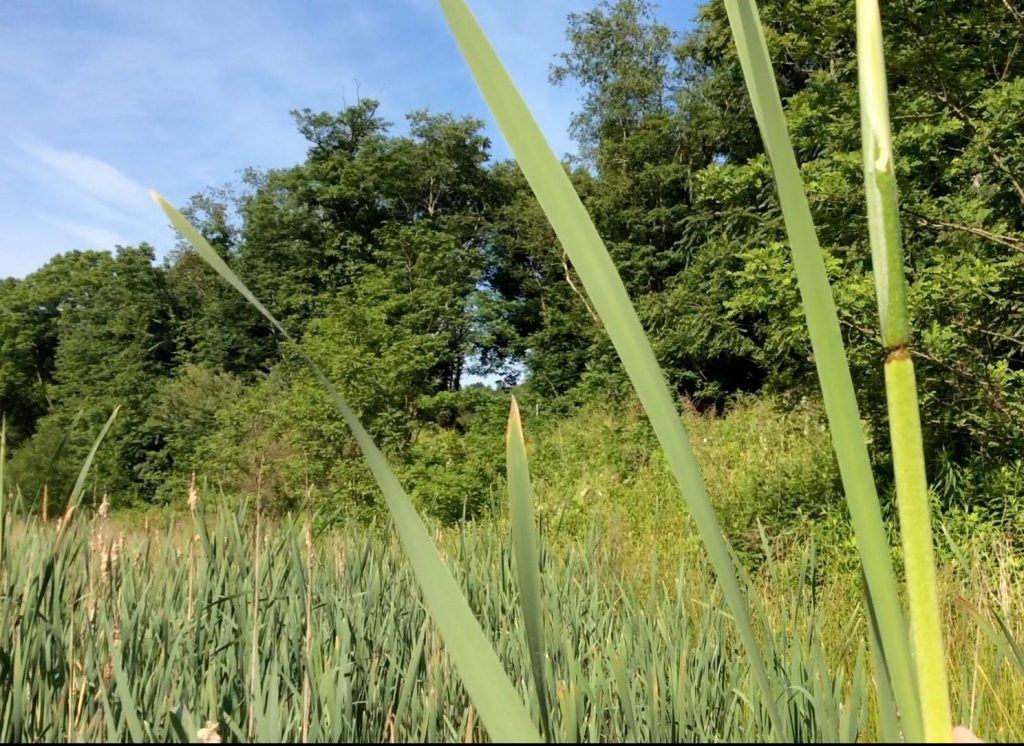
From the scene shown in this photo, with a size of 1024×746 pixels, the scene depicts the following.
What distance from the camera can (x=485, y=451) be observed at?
24.3 ft

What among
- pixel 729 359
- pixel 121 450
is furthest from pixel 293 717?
pixel 121 450

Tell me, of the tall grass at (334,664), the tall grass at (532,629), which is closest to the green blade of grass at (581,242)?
the tall grass at (532,629)

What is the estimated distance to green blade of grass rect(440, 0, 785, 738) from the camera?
8.9 inches

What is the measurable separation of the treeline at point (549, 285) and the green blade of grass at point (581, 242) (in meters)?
0.50

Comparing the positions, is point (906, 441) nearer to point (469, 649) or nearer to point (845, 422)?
point (845, 422)

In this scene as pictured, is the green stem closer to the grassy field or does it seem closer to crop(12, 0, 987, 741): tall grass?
crop(12, 0, 987, 741): tall grass

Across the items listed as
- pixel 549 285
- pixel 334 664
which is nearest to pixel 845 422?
pixel 334 664

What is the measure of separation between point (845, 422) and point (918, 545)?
4 cm

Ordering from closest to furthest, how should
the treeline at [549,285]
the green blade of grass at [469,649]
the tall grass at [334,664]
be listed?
1. the green blade of grass at [469,649]
2. the tall grass at [334,664]
3. the treeline at [549,285]

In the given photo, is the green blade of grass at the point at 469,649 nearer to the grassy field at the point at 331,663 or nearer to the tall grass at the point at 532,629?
the tall grass at the point at 532,629

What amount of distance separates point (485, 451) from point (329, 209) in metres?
12.2

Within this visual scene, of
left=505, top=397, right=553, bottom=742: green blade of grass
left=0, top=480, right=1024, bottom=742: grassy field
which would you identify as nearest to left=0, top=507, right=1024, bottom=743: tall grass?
left=0, top=480, right=1024, bottom=742: grassy field

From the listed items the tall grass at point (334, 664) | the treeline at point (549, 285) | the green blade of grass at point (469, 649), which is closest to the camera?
the green blade of grass at point (469, 649)

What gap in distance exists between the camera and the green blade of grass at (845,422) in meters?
0.22
